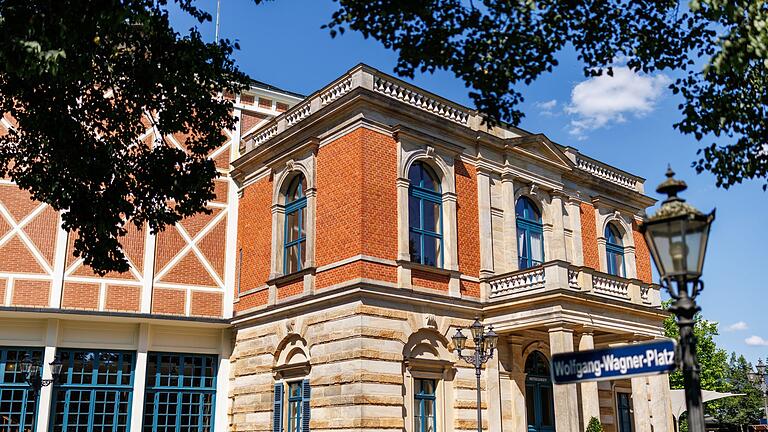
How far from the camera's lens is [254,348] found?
19156 millimetres

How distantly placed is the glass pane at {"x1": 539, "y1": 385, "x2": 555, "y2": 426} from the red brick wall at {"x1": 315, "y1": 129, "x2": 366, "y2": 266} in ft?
22.3

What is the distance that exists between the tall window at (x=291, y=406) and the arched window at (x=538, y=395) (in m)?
5.75

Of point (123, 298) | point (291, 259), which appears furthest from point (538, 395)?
point (123, 298)

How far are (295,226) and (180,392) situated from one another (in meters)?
5.70

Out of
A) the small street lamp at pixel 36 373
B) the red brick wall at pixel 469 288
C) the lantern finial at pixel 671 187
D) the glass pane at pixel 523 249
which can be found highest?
the glass pane at pixel 523 249

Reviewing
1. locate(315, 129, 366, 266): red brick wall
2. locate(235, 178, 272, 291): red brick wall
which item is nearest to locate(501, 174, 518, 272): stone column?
locate(315, 129, 366, 266): red brick wall

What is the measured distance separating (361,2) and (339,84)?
9545 mm

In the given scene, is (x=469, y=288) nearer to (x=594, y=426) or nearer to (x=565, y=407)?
(x=565, y=407)

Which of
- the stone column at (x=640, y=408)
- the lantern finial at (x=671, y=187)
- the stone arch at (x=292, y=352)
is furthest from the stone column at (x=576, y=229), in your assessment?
the lantern finial at (x=671, y=187)

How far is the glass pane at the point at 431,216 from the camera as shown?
707 inches

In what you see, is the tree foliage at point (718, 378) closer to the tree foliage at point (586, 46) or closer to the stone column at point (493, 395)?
the stone column at point (493, 395)

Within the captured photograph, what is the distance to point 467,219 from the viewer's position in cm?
1859

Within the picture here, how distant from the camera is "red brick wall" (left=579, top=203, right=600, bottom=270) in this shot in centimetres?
2183

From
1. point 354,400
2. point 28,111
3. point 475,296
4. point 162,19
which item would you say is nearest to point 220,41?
point 162,19
